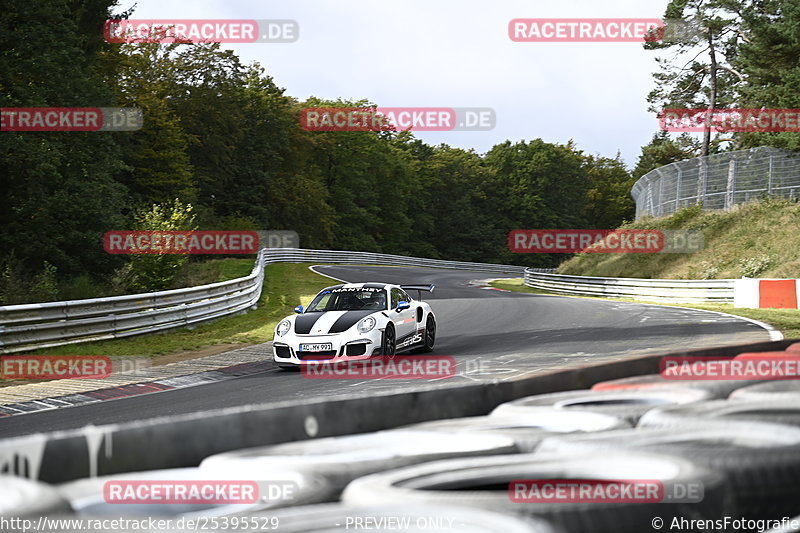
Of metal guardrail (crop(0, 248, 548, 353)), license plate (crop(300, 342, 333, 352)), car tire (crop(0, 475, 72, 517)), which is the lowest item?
license plate (crop(300, 342, 333, 352))

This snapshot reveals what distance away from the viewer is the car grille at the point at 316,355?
11891 mm

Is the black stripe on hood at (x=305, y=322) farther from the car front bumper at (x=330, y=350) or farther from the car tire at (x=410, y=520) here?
the car tire at (x=410, y=520)

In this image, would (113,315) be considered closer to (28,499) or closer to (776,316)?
(28,499)

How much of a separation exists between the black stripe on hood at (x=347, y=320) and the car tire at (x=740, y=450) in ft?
29.8

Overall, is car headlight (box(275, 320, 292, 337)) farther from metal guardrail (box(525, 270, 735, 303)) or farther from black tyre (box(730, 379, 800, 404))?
metal guardrail (box(525, 270, 735, 303))

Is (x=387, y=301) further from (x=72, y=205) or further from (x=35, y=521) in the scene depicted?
(x=72, y=205)

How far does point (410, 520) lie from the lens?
7.18 ft

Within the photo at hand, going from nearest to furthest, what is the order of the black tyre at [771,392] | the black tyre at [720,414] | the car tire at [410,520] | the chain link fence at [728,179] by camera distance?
the car tire at [410,520] < the black tyre at [720,414] < the black tyre at [771,392] < the chain link fence at [728,179]

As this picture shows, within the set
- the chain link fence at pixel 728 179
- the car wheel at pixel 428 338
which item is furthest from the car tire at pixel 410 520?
the chain link fence at pixel 728 179

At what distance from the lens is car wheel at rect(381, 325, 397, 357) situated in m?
12.3

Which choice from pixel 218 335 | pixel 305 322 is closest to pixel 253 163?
pixel 218 335

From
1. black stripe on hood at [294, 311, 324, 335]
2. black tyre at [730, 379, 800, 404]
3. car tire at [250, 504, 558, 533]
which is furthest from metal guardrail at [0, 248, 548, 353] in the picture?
car tire at [250, 504, 558, 533]

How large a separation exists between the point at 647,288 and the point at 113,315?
19.9m

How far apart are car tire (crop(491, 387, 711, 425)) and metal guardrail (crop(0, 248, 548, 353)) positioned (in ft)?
38.4
